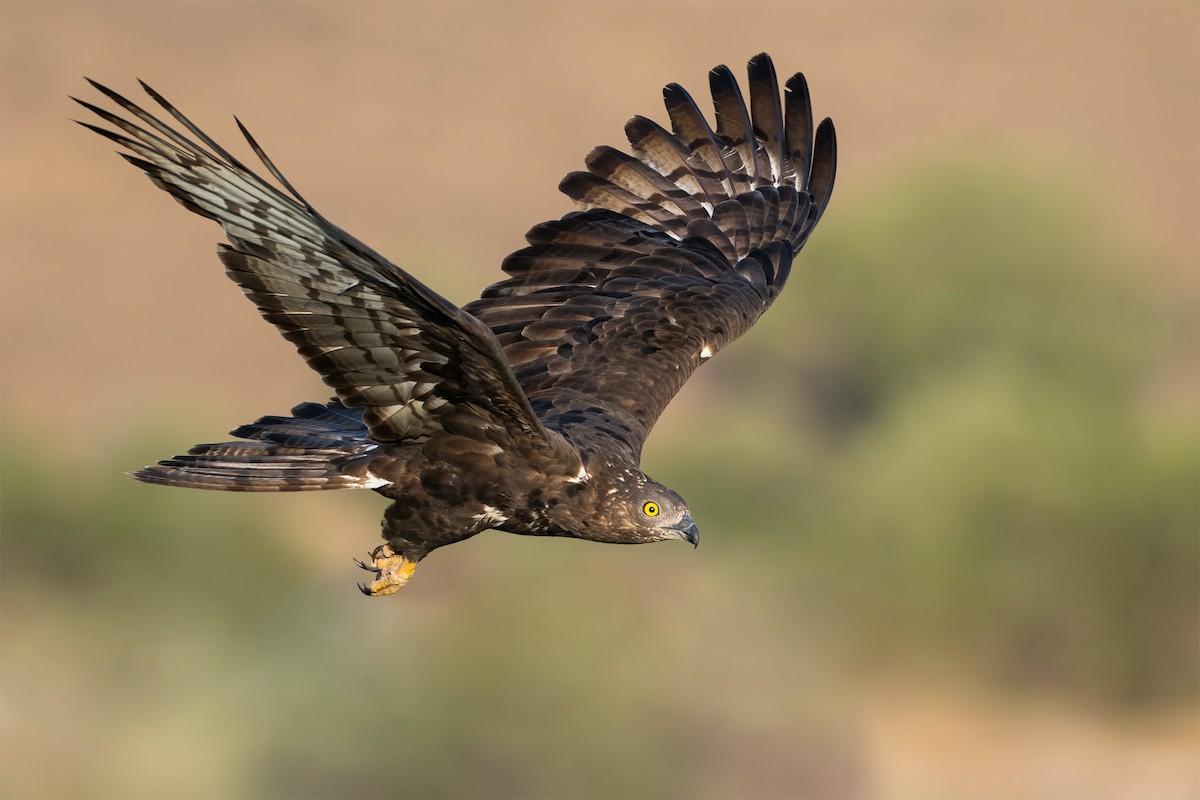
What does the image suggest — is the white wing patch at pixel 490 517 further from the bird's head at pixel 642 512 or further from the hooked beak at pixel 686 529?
the hooked beak at pixel 686 529

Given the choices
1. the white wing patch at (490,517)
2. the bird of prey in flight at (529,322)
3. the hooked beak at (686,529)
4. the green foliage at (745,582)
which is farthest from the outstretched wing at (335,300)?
the green foliage at (745,582)

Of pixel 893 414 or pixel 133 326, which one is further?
pixel 893 414

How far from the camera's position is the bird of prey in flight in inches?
289

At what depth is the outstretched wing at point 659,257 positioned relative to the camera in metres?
9.76

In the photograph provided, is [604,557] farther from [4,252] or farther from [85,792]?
[4,252]

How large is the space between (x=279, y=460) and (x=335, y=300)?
1582 millimetres

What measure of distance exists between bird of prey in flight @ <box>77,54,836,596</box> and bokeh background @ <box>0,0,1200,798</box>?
621 inches

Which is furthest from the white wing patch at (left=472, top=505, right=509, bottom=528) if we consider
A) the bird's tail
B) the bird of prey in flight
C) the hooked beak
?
the hooked beak

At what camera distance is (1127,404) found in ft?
120

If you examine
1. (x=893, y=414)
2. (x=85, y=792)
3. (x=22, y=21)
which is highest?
(x=22, y=21)

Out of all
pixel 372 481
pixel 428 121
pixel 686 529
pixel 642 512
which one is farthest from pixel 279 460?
pixel 428 121

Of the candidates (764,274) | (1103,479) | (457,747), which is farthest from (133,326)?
(764,274)

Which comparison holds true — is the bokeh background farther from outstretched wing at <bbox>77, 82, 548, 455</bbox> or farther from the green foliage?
outstretched wing at <bbox>77, 82, 548, 455</bbox>

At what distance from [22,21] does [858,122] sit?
788 inches
